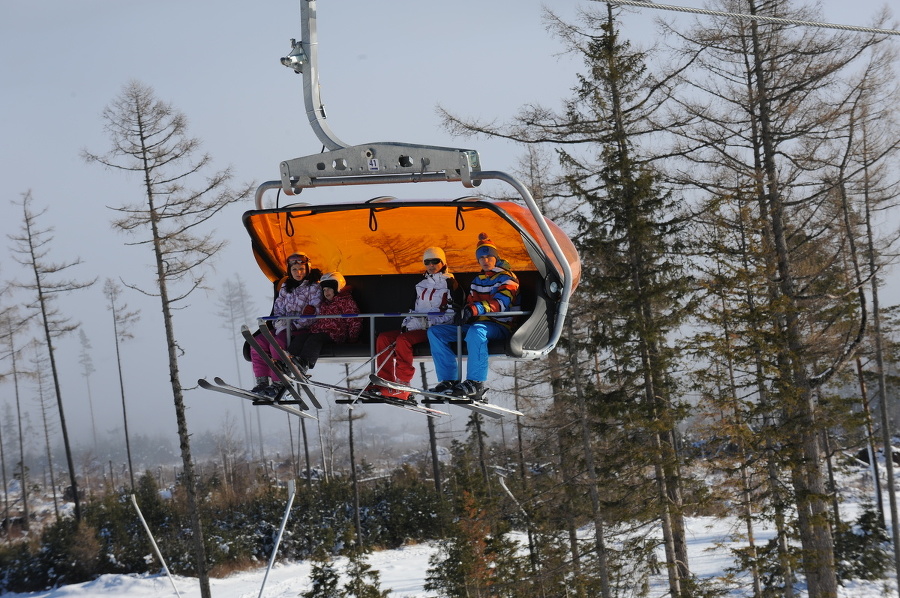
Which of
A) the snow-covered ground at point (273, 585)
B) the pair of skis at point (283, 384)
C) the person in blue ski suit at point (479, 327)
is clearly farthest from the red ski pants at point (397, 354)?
the snow-covered ground at point (273, 585)

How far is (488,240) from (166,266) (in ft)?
47.4

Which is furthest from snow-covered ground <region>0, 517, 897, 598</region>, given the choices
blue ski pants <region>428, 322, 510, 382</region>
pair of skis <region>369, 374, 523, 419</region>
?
blue ski pants <region>428, 322, 510, 382</region>

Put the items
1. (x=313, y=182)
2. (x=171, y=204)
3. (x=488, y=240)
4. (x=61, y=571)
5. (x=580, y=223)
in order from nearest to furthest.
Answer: (x=313, y=182), (x=488, y=240), (x=580, y=223), (x=171, y=204), (x=61, y=571)

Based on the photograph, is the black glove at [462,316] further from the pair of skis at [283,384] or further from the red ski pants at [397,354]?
the pair of skis at [283,384]

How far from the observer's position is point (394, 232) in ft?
29.2

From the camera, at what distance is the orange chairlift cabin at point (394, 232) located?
6.59 meters

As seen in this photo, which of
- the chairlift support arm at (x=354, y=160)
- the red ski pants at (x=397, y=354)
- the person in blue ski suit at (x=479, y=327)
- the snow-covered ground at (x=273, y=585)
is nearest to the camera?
the chairlift support arm at (x=354, y=160)

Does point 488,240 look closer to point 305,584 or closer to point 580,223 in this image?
point 580,223

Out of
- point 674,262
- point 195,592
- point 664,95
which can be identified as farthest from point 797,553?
point 195,592

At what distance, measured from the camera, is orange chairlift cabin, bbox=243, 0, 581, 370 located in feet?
21.6

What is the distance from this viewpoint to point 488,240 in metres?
8.11

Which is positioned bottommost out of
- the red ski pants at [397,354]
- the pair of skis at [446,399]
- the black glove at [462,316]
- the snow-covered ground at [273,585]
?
the snow-covered ground at [273,585]

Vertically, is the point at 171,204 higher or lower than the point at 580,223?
higher

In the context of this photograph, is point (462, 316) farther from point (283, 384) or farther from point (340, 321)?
point (283, 384)
